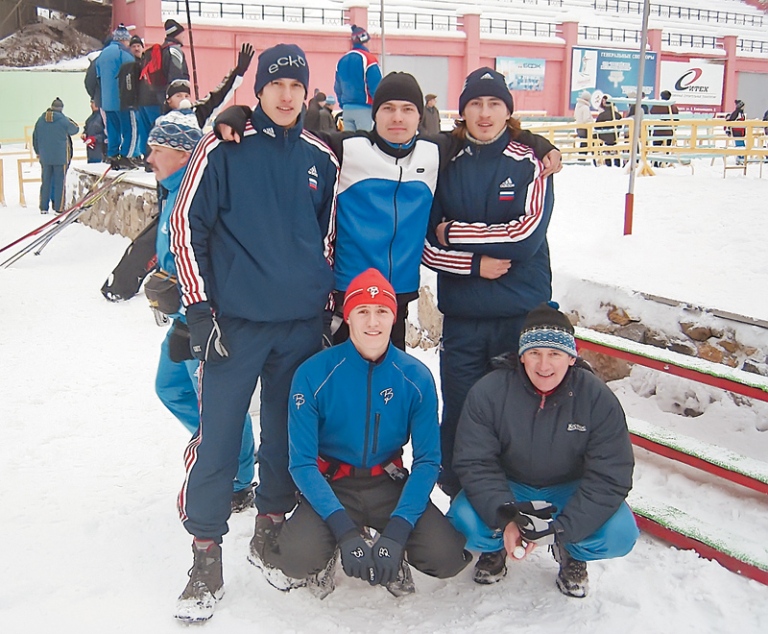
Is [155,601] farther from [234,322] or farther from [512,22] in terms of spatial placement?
[512,22]

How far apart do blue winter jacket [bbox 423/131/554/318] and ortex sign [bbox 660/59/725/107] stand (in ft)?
93.6

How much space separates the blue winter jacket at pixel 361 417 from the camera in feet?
8.41

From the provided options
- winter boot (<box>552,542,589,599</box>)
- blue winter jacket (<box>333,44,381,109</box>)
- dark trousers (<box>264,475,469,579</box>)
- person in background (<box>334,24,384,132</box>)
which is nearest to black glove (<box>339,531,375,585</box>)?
dark trousers (<box>264,475,469,579</box>)

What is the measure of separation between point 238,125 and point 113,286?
3.66 feet

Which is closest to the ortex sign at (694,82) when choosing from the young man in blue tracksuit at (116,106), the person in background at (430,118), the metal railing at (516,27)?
the metal railing at (516,27)

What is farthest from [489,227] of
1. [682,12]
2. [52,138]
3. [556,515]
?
[682,12]

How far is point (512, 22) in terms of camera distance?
2864 centimetres

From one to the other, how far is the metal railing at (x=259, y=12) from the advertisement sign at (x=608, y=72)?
8703 mm

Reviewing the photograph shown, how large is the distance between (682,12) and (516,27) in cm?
1231

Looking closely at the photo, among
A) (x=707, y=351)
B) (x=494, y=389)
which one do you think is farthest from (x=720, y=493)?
(x=494, y=389)

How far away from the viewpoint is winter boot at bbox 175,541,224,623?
8.17 ft

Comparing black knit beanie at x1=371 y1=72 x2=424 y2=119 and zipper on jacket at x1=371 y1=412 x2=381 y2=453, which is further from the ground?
black knit beanie at x1=371 y1=72 x2=424 y2=119

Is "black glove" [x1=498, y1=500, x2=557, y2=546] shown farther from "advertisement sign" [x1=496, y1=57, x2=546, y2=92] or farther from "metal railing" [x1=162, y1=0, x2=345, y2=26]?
"advertisement sign" [x1=496, y1=57, x2=546, y2=92]

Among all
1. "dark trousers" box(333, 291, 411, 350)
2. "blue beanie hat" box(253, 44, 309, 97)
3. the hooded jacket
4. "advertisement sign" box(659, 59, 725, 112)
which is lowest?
the hooded jacket
